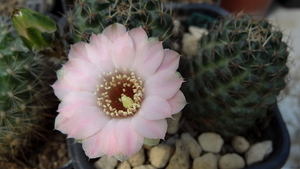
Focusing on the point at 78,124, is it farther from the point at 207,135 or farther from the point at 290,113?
the point at 290,113

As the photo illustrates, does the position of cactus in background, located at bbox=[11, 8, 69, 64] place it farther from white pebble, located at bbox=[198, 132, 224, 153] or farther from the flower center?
white pebble, located at bbox=[198, 132, 224, 153]

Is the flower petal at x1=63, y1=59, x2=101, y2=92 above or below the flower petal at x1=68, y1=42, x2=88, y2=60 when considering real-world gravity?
below

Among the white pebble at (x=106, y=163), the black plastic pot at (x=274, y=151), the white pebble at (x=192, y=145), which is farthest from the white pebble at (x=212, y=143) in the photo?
the white pebble at (x=106, y=163)

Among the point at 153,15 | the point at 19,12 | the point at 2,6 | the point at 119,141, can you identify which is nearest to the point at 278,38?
the point at 153,15

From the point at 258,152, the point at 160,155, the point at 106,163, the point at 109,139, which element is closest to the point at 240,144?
the point at 258,152

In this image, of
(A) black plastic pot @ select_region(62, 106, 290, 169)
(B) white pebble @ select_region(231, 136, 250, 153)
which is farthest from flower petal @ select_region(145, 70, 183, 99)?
(B) white pebble @ select_region(231, 136, 250, 153)

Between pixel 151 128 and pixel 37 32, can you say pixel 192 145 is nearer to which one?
pixel 151 128
